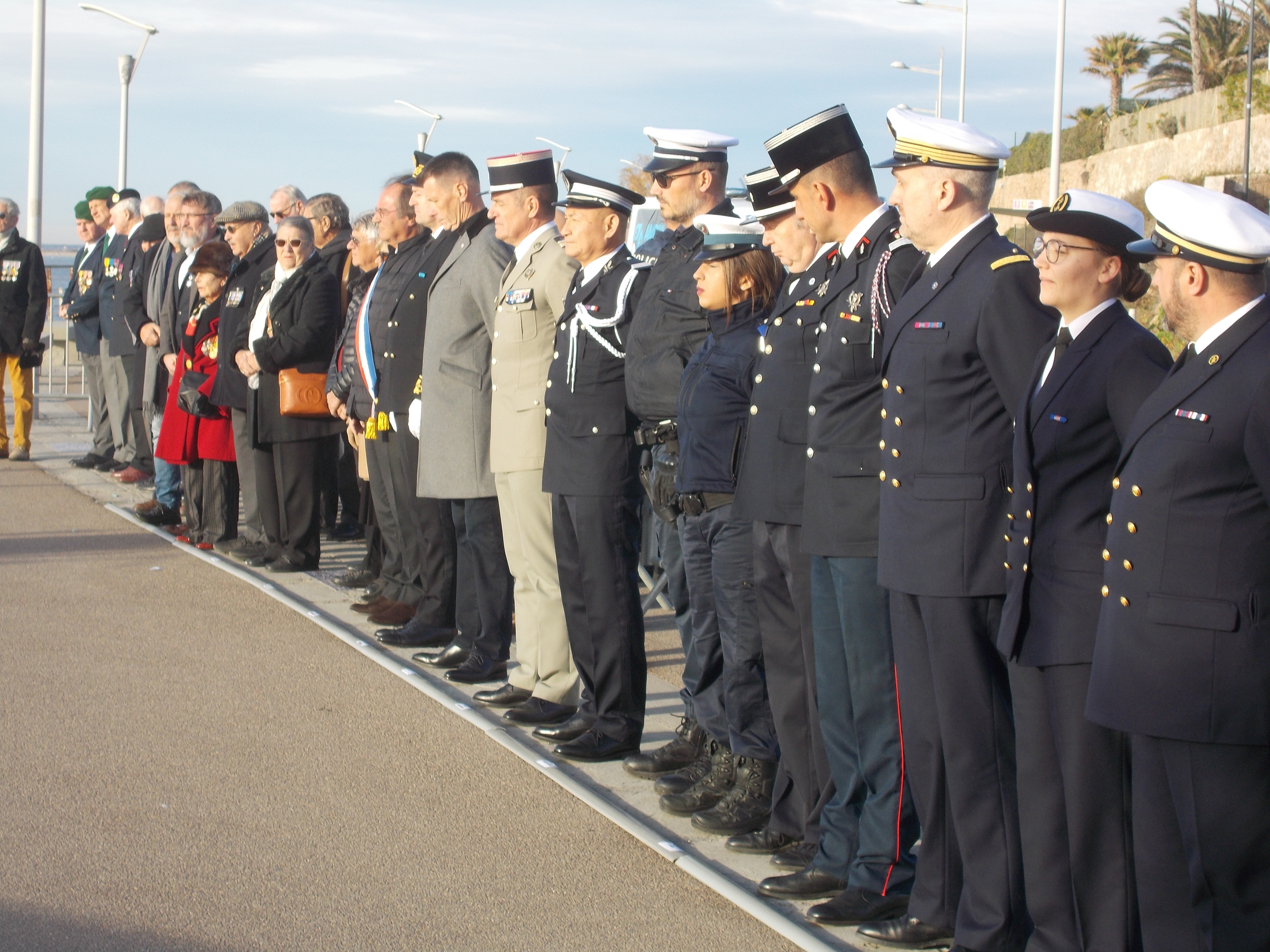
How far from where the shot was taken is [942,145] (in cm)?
395

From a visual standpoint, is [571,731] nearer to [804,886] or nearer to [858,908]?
[804,886]

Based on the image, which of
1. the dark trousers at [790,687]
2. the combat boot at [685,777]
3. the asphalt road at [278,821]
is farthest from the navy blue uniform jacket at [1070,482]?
the combat boot at [685,777]

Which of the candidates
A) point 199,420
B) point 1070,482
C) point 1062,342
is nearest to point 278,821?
point 1070,482

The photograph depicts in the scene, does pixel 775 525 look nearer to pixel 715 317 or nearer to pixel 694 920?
pixel 715 317

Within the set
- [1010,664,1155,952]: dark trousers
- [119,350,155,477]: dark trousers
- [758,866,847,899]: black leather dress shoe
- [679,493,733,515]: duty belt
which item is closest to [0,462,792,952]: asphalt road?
[758,866,847,899]: black leather dress shoe

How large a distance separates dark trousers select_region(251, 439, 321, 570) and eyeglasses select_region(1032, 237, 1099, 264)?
21.3 ft

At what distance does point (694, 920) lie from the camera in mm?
4242

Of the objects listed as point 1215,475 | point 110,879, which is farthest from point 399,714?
point 1215,475

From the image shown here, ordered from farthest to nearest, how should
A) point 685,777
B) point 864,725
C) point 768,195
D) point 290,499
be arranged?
point 290,499 → point 685,777 → point 768,195 → point 864,725

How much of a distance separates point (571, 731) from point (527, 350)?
1.64 m

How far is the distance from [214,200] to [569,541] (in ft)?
21.3

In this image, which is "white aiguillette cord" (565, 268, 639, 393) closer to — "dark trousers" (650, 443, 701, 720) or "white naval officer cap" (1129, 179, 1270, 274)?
"dark trousers" (650, 443, 701, 720)

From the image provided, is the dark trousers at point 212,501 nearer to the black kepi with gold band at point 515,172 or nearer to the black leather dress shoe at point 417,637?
the black leather dress shoe at point 417,637

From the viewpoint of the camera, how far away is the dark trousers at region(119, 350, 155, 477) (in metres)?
12.6
